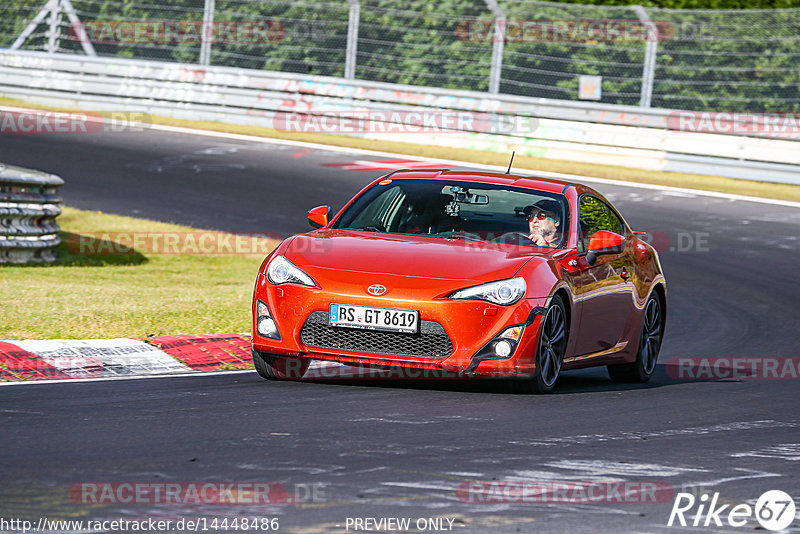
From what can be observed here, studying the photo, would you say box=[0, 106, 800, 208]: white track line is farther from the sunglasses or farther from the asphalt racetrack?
the sunglasses

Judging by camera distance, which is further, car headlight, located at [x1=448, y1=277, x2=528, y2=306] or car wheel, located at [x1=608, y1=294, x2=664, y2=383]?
car wheel, located at [x1=608, y1=294, x2=664, y2=383]

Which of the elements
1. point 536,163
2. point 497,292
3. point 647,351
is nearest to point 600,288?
point 647,351

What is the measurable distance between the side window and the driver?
0.73 ft

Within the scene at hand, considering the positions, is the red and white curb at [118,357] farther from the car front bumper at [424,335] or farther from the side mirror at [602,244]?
the side mirror at [602,244]

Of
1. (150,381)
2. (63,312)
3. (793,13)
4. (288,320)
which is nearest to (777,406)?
Result: (288,320)

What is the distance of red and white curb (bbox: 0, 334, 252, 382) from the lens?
873 centimetres

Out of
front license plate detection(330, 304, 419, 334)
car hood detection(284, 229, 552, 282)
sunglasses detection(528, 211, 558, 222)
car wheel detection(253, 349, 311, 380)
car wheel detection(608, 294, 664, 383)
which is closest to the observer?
front license plate detection(330, 304, 419, 334)

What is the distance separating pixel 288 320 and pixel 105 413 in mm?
1506

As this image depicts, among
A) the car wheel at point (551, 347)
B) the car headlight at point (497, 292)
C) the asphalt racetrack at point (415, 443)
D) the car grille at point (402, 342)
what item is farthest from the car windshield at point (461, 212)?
the car grille at point (402, 342)

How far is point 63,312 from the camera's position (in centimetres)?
1080

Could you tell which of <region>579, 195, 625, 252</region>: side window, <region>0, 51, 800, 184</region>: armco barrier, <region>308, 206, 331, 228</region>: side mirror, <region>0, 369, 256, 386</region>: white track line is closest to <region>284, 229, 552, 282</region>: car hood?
<region>308, 206, 331, 228</region>: side mirror

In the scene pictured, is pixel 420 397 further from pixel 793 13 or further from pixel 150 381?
pixel 793 13

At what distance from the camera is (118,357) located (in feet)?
30.3

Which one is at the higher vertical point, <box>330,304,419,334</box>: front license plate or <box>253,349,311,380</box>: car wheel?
<box>330,304,419,334</box>: front license plate
